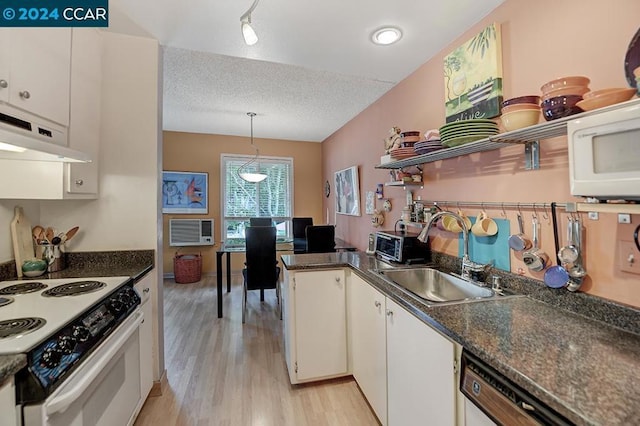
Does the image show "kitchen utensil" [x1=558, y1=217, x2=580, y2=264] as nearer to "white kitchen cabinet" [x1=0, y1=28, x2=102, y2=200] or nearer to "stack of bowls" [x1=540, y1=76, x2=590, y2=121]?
"stack of bowls" [x1=540, y1=76, x2=590, y2=121]

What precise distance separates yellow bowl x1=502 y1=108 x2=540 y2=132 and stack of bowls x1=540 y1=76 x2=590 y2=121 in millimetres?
130

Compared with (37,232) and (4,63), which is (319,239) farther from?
(4,63)

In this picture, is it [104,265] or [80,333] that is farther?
[104,265]

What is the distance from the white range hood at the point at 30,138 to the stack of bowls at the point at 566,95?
2034mm

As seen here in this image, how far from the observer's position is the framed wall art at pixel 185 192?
4.76 metres

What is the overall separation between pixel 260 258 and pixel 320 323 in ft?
4.47

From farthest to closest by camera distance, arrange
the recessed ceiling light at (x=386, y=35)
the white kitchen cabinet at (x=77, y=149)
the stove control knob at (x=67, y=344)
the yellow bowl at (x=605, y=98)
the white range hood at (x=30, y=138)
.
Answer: the recessed ceiling light at (x=386, y=35), the white kitchen cabinet at (x=77, y=149), the white range hood at (x=30, y=138), the stove control knob at (x=67, y=344), the yellow bowl at (x=605, y=98)

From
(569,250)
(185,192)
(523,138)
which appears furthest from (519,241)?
(185,192)

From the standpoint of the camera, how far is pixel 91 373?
108 cm

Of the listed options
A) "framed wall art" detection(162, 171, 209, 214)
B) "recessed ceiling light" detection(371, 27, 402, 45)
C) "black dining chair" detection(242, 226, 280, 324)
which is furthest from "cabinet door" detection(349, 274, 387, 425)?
"framed wall art" detection(162, 171, 209, 214)

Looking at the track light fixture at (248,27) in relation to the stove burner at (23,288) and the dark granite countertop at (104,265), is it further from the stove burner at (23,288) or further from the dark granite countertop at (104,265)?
the stove burner at (23,288)

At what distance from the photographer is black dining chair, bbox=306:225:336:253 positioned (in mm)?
3391

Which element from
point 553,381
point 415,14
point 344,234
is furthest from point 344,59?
point 344,234

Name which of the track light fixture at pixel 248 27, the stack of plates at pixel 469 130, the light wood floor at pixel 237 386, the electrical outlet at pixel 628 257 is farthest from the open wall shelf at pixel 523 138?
Answer: the light wood floor at pixel 237 386
